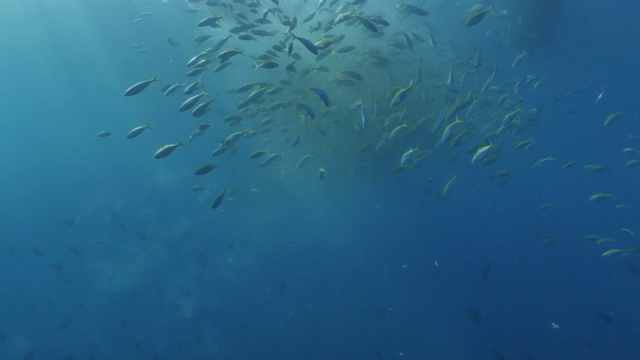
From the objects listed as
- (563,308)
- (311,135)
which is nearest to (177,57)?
(311,135)

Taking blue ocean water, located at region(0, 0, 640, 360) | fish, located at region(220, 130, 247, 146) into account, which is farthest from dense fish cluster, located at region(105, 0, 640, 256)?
fish, located at region(220, 130, 247, 146)

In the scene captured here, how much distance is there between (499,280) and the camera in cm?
1627

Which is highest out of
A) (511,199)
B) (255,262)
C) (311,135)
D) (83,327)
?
(311,135)

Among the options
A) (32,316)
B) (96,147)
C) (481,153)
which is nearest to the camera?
(481,153)

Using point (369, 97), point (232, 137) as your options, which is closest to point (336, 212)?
point (369, 97)

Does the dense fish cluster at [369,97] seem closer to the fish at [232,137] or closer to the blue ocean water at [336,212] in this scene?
the blue ocean water at [336,212]

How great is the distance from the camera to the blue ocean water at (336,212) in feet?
44.9

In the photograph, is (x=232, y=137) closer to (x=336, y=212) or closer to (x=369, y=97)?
(x=369, y=97)

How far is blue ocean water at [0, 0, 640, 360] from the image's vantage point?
1370cm

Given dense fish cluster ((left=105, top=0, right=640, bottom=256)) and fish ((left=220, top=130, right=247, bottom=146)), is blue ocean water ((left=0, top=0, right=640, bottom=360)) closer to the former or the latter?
dense fish cluster ((left=105, top=0, right=640, bottom=256))

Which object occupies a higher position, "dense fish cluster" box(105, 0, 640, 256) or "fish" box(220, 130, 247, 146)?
"fish" box(220, 130, 247, 146)

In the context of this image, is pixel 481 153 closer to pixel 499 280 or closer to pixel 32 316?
pixel 499 280

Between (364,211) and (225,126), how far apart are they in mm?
9749

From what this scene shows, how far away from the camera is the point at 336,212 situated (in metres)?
18.0
